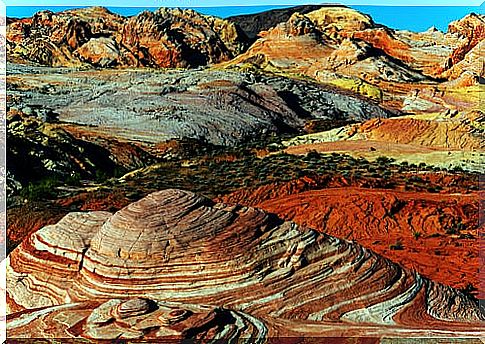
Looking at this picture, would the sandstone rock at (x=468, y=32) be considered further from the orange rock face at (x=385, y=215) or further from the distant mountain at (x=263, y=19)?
the orange rock face at (x=385, y=215)

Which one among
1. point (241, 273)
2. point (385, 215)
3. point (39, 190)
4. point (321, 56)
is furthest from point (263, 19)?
point (241, 273)

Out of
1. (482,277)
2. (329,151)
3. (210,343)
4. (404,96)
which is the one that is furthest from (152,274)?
(404,96)

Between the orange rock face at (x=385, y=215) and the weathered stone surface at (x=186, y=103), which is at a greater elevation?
the weathered stone surface at (x=186, y=103)

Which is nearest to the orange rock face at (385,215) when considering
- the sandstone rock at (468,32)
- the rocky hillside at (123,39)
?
the sandstone rock at (468,32)

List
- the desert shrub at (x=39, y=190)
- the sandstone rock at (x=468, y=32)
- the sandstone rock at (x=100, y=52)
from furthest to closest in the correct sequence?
the sandstone rock at (x=100, y=52)
the sandstone rock at (x=468, y=32)
the desert shrub at (x=39, y=190)

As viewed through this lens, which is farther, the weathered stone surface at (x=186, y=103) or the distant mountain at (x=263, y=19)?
the distant mountain at (x=263, y=19)

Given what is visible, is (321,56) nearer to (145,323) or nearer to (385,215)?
(385,215)
